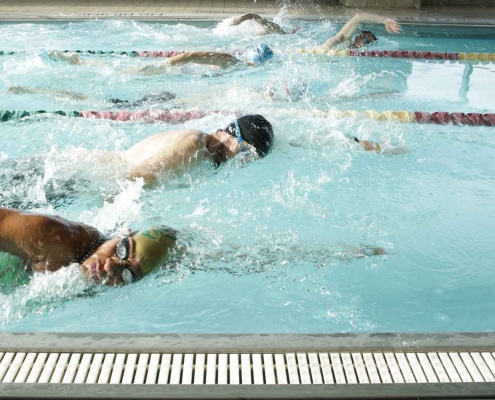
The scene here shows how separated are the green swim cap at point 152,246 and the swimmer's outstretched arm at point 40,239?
0.21 m

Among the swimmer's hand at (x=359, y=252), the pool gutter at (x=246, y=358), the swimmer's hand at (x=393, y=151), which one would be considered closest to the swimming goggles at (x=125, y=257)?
the pool gutter at (x=246, y=358)

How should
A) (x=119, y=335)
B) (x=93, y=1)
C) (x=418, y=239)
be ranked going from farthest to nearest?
(x=93, y=1) → (x=418, y=239) → (x=119, y=335)

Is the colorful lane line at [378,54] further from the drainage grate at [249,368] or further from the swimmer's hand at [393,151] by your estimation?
the drainage grate at [249,368]

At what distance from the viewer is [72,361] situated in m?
1.63

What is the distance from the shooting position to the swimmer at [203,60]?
17.0 feet

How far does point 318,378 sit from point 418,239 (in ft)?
5.46

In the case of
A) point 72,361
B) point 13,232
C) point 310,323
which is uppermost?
point 13,232

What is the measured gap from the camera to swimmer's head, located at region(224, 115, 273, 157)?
10.3 feet

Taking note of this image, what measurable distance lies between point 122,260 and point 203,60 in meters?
3.51

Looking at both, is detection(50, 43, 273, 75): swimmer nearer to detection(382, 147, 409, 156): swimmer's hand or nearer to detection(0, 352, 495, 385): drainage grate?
detection(382, 147, 409, 156): swimmer's hand

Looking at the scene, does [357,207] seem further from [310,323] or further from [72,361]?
[72,361]

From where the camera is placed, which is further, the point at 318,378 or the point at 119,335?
the point at 119,335

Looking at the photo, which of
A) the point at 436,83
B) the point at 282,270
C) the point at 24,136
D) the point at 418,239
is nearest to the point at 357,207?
the point at 418,239

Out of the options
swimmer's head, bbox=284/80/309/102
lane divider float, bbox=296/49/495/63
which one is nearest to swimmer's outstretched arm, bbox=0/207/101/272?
swimmer's head, bbox=284/80/309/102
